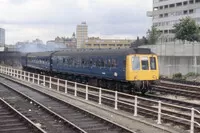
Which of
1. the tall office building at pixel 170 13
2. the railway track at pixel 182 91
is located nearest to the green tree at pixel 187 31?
the railway track at pixel 182 91

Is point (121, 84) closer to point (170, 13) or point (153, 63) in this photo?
point (153, 63)

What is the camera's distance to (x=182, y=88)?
27125 millimetres

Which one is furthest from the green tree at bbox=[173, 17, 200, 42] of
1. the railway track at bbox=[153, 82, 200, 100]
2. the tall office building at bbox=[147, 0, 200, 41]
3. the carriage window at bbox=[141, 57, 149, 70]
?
the tall office building at bbox=[147, 0, 200, 41]

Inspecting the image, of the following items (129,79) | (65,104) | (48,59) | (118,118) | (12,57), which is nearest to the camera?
(118,118)

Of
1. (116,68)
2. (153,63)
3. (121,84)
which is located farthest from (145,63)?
(121,84)

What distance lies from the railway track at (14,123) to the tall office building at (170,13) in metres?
96.1

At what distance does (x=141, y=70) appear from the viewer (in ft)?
79.4

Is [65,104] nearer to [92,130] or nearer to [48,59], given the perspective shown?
[92,130]

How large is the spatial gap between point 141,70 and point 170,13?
105115mm

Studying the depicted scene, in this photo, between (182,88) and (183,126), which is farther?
(182,88)

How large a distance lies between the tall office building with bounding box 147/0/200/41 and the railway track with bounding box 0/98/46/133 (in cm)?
9608

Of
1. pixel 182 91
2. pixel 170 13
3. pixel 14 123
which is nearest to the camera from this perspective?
pixel 14 123

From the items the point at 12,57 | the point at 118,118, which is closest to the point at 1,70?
the point at 12,57

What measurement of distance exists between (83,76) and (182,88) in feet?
27.1
